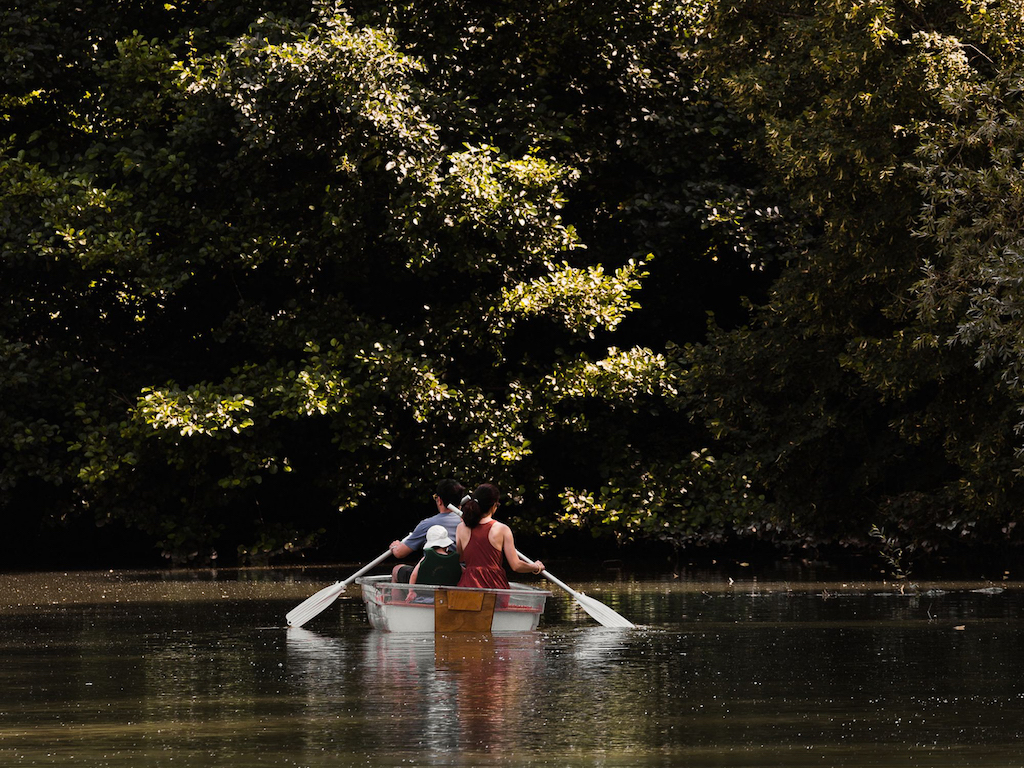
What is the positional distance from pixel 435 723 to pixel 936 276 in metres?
13.3

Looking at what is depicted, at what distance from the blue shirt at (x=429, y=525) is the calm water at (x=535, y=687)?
0.89 meters

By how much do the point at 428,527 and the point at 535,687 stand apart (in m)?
5.31

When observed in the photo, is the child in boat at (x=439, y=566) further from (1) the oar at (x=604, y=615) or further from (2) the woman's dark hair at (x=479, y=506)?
(1) the oar at (x=604, y=615)

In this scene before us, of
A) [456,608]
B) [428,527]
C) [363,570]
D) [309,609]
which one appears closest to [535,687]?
[456,608]

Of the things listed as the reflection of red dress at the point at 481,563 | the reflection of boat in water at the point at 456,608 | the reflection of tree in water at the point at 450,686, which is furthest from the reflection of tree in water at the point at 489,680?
the reflection of red dress at the point at 481,563

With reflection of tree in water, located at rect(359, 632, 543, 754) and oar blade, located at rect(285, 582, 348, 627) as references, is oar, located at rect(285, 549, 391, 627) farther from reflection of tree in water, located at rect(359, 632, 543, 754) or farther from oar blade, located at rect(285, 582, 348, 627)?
reflection of tree in water, located at rect(359, 632, 543, 754)

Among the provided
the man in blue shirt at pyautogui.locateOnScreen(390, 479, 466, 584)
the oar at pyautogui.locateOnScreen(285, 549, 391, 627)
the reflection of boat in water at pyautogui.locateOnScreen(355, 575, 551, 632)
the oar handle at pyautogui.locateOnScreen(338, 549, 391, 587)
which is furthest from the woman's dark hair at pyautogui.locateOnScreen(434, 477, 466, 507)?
the reflection of boat in water at pyautogui.locateOnScreen(355, 575, 551, 632)

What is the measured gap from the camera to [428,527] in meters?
16.1

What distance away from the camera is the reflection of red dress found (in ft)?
49.8

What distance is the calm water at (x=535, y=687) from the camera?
333 inches

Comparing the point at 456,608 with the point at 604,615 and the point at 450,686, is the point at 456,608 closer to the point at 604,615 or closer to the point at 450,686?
the point at 604,615

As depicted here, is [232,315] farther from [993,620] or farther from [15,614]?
[993,620]

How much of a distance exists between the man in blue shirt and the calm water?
657 mm

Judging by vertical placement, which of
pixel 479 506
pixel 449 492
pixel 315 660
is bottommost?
pixel 315 660
